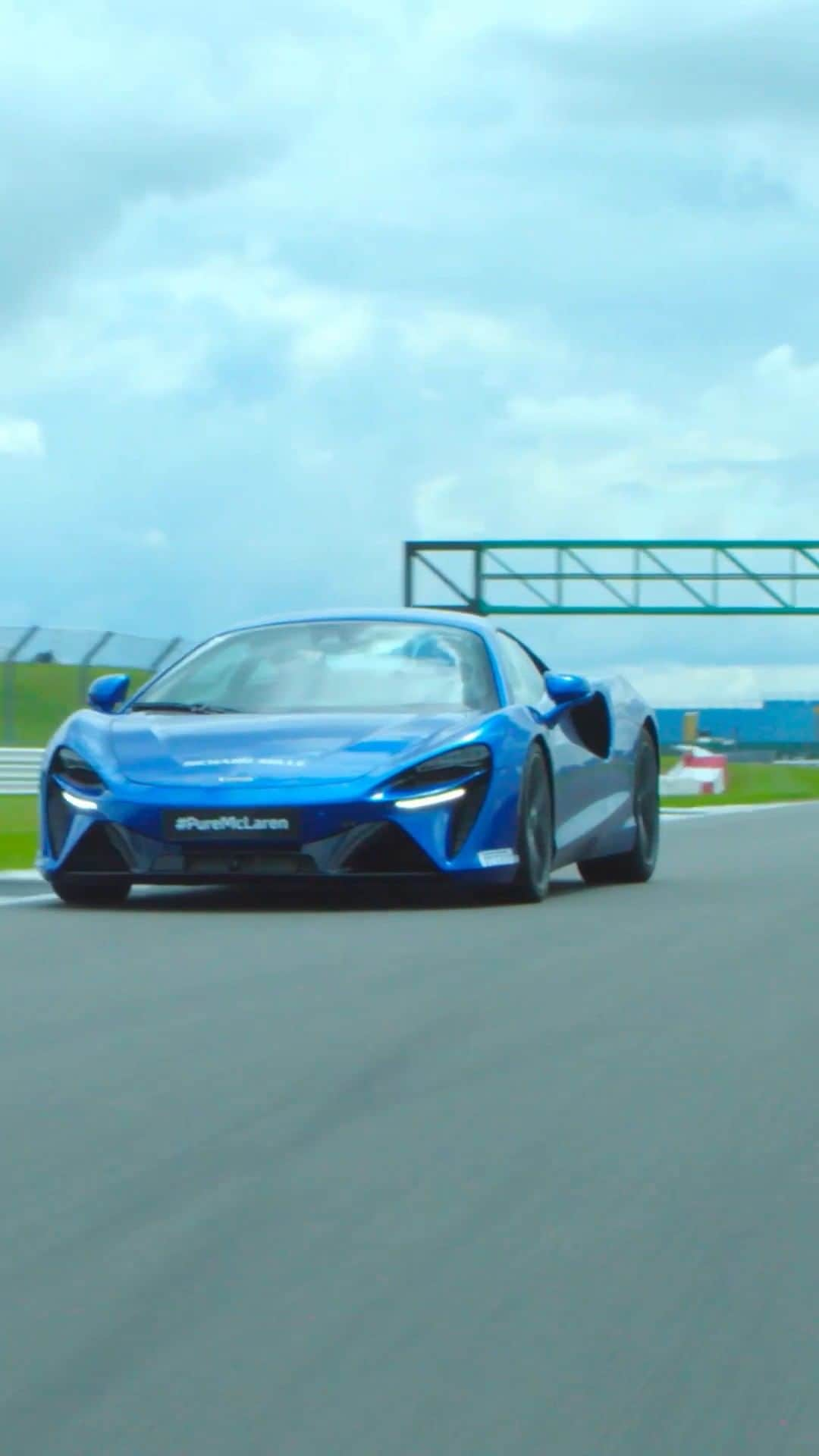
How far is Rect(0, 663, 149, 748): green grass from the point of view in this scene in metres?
33.2

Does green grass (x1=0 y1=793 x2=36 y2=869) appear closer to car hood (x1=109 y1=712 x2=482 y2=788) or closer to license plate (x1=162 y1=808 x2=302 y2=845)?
car hood (x1=109 y1=712 x2=482 y2=788)

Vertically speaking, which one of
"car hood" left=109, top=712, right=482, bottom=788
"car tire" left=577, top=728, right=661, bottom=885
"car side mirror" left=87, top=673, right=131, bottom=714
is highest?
"car side mirror" left=87, top=673, right=131, bottom=714

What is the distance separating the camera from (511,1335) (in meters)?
3.65

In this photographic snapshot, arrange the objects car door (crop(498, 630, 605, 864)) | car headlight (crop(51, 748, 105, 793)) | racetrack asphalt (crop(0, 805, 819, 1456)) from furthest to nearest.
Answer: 1. car door (crop(498, 630, 605, 864))
2. car headlight (crop(51, 748, 105, 793))
3. racetrack asphalt (crop(0, 805, 819, 1456))

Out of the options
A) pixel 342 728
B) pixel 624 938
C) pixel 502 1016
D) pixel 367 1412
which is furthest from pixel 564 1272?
pixel 342 728

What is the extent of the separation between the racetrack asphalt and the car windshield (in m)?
2.56

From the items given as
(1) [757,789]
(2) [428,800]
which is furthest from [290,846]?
(1) [757,789]

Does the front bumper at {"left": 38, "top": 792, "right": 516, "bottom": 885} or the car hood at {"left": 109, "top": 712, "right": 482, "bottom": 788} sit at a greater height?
the car hood at {"left": 109, "top": 712, "right": 482, "bottom": 788}

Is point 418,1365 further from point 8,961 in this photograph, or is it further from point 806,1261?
point 8,961

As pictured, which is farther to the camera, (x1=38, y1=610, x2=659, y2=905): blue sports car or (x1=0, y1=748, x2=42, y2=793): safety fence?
(x1=0, y1=748, x2=42, y2=793): safety fence

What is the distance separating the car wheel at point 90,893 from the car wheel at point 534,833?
1.53m

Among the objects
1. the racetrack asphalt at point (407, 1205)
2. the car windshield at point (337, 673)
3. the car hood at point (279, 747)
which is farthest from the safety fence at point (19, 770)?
the racetrack asphalt at point (407, 1205)

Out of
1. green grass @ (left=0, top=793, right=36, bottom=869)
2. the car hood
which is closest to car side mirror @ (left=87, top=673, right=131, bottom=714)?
the car hood

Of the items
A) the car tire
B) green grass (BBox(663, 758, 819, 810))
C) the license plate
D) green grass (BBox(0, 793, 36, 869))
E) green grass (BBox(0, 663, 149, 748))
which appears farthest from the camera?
green grass (BBox(0, 663, 149, 748))
